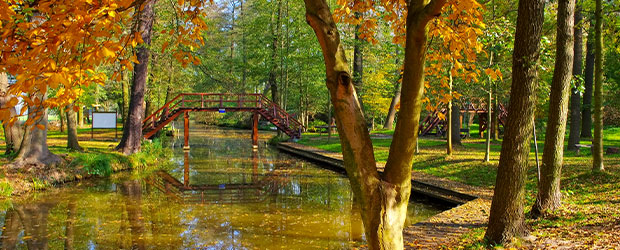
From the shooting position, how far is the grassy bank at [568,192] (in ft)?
18.5

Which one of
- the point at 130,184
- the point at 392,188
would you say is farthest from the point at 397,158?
the point at 130,184

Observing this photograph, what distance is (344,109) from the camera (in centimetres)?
319

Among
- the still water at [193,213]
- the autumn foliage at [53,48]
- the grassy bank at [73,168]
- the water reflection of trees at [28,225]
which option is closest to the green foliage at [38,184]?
the grassy bank at [73,168]

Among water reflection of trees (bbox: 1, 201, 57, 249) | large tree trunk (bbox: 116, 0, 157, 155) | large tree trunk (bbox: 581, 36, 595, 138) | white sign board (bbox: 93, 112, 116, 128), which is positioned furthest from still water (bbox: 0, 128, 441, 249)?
large tree trunk (bbox: 581, 36, 595, 138)

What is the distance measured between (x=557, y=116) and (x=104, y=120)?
20.8 m

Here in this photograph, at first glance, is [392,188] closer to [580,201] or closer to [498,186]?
[498,186]

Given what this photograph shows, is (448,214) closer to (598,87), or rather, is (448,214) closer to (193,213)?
(598,87)

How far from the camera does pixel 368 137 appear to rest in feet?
10.6

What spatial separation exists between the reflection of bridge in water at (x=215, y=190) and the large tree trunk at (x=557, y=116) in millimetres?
6856

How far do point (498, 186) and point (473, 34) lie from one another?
2.64 meters

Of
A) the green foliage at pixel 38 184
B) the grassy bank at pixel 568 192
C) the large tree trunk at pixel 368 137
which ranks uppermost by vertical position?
the large tree trunk at pixel 368 137

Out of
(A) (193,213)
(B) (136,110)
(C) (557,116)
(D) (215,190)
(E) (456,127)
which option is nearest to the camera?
(C) (557,116)

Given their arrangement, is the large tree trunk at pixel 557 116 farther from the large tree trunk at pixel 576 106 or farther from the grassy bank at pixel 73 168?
the grassy bank at pixel 73 168

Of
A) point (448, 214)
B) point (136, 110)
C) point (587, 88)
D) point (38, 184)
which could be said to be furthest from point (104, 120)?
point (587, 88)
